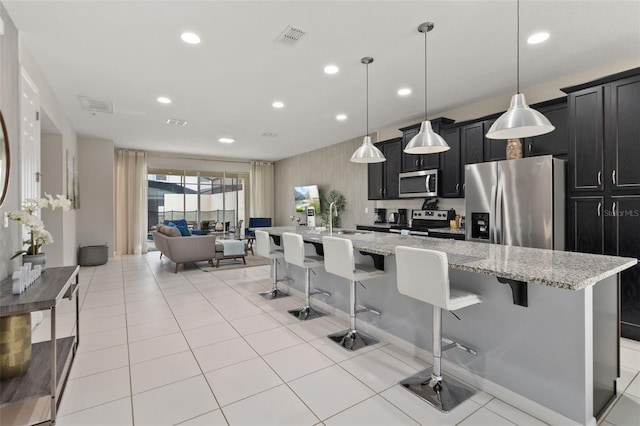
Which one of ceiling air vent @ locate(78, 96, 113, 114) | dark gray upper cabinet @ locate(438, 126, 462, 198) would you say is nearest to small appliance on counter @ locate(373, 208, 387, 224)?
dark gray upper cabinet @ locate(438, 126, 462, 198)

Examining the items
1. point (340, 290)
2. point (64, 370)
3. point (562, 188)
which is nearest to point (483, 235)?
point (562, 188)

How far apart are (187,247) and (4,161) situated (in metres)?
3.87

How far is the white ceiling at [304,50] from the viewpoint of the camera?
102 inches

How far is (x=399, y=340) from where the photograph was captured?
2.79m

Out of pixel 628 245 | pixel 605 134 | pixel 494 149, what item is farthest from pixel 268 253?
pixel 605 134

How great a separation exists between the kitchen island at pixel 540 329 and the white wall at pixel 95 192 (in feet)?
24.9

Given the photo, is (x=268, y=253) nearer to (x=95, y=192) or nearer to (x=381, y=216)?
(x=381, y=216)

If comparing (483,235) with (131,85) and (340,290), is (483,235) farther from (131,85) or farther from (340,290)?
(131,85)

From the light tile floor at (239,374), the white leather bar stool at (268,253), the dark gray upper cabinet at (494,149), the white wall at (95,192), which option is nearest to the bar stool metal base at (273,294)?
the white leather bar stool at (268,253)

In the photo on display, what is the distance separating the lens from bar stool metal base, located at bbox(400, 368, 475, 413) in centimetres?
200

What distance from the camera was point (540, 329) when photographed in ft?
6.17

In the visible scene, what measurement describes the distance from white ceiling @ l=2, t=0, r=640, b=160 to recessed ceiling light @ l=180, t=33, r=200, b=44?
6 centimetres

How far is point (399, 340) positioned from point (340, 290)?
0.95 meters

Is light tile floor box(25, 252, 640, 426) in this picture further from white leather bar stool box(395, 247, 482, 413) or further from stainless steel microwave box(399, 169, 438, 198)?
stainless steel microwave box(399, 169, 438, 198)
